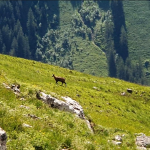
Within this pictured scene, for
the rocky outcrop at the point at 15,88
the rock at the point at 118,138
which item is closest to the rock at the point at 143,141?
the rock at the point at 118,138

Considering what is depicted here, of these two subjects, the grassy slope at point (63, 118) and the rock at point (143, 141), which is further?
the rock at point (143, 141)

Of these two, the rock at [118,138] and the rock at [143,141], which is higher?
the rock at [118,138]

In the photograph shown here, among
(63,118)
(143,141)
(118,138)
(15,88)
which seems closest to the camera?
(63,118)

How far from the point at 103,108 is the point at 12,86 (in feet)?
68.2

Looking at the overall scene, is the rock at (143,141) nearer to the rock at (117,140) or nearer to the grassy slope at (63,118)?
the grassy slope at (63,118)

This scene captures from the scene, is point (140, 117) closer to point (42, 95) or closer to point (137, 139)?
point (137, 139)

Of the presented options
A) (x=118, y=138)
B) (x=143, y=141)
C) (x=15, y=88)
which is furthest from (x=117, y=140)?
(x=15, y=88)

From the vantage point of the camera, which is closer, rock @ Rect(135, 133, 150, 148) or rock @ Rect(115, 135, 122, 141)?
rock @ Rect(135, 133, 150, 148)

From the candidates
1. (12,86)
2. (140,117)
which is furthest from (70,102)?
(140,117)

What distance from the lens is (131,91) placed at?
56.3m

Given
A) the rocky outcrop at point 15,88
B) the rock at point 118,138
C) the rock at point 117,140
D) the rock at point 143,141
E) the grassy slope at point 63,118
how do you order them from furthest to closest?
the rock at point 118,138, the rock at point 143,141, the rock at point 117,140, the rocky outcrop at point 15,88, the grassy slope at point 63,118

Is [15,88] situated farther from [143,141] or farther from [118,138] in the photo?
[143,141]

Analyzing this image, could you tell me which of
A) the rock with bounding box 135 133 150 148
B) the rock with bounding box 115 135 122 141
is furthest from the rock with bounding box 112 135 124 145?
the rock with bounding box 135 133 150 148

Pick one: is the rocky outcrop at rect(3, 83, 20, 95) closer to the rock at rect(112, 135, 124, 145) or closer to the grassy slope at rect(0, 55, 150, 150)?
the grassy slope at rect(0, 55, 150, 150)
